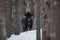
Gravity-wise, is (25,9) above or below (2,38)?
below

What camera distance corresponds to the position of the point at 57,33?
38.5 inches

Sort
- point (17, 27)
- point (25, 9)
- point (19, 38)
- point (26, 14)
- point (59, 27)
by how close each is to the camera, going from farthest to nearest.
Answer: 1. point (25, 9)
2. point (26, 14)
3. point (17, 27)
4. point (19, 38)
5. point (59, 27)

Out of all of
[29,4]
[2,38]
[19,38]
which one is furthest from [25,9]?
[2,38]

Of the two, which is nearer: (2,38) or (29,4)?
(2,38)

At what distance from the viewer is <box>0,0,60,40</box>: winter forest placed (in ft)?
3.48

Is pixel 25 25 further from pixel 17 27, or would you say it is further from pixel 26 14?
pixel 17 27

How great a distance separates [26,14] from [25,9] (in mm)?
1429

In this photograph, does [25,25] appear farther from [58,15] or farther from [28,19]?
[58,15]

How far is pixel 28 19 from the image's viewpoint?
16.0 m

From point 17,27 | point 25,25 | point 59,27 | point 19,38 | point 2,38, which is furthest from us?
point 25,25

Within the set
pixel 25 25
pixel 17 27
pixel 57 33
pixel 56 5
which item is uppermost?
pixel 56 5

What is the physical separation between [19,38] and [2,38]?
177 inches

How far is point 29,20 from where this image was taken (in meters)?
16.1

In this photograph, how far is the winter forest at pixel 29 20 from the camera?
106cm
